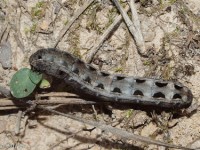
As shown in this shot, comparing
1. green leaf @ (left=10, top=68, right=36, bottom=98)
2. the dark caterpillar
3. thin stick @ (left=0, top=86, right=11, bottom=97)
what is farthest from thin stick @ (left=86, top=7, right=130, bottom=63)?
thin stick @ (left=0, top=86, right=11, bottom=97)

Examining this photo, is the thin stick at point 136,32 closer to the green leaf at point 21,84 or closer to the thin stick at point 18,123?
the green leaf at point 21,84

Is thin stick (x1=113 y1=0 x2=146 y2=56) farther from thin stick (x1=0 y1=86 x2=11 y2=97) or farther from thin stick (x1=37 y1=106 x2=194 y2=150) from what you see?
thin stick (x1=0 y1=86 x2=11 y2=97)

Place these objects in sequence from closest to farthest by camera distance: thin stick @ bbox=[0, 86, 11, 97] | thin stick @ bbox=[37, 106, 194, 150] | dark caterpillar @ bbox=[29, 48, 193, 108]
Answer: thin stick @ bbox=[37, 106, 194, 150] < dark caterpillar @ bbox=[29, 48, 193, 108] < thin stick @ bbox=[0, 86, 11, 97]

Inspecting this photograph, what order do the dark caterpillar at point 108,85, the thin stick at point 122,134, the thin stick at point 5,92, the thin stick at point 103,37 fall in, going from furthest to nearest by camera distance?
the thin stick at point 103,37 → the thin stick at point 5,92 → the dark caterpillar at point 108,85 → the thin stick at point 122,134

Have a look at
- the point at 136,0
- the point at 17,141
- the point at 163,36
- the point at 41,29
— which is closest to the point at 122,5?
the point at 136,0

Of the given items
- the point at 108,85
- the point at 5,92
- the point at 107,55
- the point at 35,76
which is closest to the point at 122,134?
the point at 108,85

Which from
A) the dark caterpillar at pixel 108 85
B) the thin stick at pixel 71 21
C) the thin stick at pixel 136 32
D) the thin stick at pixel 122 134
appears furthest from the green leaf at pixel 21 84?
the thin stick at pixel 136 32

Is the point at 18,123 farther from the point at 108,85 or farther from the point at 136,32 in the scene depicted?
the point at 136,32
